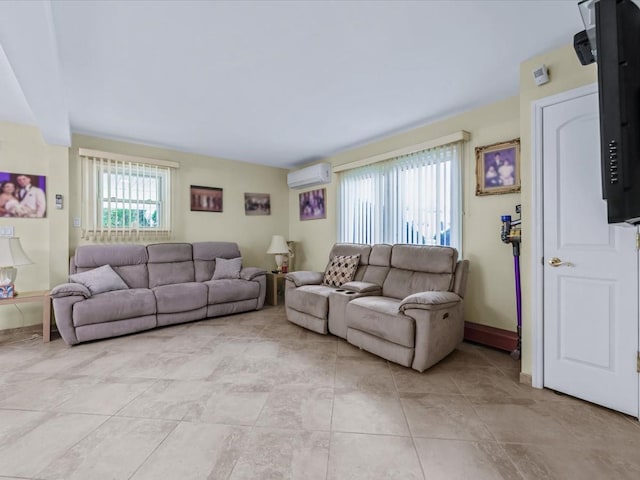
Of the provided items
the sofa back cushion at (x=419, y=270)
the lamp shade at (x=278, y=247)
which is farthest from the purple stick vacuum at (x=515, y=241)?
the lamp shade at (x=278, y=247)

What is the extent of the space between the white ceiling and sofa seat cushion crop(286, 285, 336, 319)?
191cm

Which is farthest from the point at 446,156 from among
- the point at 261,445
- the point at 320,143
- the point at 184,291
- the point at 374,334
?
the point at 184,291

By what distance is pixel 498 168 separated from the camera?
110 inches

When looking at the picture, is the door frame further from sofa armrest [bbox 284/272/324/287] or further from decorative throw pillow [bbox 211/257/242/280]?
decorative throw pillow [bbox 211/257/242/280]

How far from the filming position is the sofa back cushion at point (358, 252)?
367cm

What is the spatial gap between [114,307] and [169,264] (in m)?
1.05

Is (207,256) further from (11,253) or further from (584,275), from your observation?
(584,275)

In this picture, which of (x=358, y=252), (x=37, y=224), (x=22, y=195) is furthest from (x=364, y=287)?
(x=22, y=195)

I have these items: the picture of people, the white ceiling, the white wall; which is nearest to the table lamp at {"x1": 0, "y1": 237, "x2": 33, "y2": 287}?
the white wall

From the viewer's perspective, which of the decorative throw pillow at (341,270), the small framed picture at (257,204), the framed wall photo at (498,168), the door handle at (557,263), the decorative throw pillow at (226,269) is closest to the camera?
the door handle at (557,263)

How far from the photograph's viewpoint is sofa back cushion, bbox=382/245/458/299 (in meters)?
2.88

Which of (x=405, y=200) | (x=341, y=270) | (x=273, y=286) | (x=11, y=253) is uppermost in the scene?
(x=405, y=200)

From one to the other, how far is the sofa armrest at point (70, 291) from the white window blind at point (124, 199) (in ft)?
3.35

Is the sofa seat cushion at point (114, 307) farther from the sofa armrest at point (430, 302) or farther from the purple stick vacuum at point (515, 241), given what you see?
the purple stick vacuum at point (515, 241)
